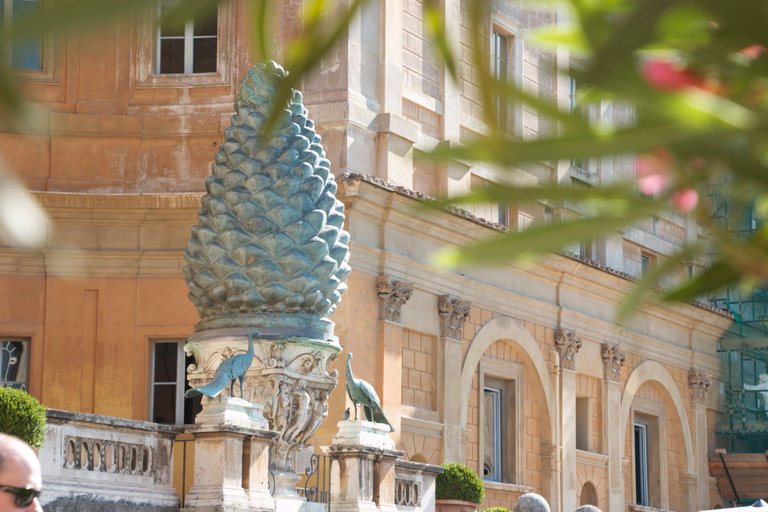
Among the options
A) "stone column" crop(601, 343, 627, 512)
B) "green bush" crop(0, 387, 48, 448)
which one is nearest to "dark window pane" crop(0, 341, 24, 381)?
"green bush" crop(0, 387, 48, 448)

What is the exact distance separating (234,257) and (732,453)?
2103 cm

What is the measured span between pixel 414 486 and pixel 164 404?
7.06 meters

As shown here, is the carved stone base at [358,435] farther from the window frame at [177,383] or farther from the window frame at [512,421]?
the window frame at [512,421]

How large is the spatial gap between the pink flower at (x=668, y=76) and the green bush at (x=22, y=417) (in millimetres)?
8792

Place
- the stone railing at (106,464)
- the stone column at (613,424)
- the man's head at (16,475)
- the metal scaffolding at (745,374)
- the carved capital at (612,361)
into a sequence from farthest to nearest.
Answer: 1. the metal scaffolding at (745,374)
2. the carved capital at (612,361)
3. the stone column at (613,424)
4. the stone railing at (106,464)
5. the man's head at (16,475)

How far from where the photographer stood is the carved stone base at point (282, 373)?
10.7 meters

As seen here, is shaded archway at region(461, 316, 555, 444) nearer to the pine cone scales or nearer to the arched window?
the arched window

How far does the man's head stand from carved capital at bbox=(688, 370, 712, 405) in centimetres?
2646

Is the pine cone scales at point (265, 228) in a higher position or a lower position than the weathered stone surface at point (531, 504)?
higher

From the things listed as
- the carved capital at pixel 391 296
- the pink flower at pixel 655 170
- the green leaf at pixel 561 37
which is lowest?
the pink flower at pixel 655 170

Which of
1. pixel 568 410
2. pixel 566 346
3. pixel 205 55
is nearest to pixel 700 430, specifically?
pixel 568 410

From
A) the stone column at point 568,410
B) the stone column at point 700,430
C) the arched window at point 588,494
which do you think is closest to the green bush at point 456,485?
the stone column at point 568,410

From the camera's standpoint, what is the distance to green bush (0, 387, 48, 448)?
9.22m

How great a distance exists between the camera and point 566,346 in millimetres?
24406
